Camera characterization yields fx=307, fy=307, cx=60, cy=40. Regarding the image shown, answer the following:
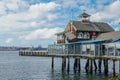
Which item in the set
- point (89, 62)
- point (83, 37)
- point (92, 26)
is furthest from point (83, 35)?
point (89, 62)

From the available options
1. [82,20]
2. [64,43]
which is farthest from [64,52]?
[82,20]

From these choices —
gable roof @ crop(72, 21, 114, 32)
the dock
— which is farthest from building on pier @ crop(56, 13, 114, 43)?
the dock

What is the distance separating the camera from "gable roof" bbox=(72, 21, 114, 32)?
6962 centimetres

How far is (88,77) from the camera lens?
2191 inches

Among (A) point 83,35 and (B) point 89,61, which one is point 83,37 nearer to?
(A) point 83,35

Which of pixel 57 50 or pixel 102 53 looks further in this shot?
pixel 57 50

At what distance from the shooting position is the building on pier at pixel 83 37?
190 ft

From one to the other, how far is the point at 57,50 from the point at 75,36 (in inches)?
210

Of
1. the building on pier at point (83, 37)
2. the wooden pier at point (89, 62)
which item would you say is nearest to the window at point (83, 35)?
the building on pier at point (83, 37)

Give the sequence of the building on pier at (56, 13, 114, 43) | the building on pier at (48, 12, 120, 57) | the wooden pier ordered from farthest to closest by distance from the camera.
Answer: the building on pier at (56, 13, 114, 43), the building on pier at (48, 12, 120, 57), the wooden pier

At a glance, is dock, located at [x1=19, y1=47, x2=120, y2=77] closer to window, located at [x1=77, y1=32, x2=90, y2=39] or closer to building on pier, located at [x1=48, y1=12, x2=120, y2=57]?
building on pier, located at [x1=48, y1=12, x2=120, y2=57]

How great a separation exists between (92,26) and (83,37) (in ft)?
13.4

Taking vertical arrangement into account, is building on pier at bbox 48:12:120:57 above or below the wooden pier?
above

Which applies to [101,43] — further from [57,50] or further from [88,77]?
[57,50]
